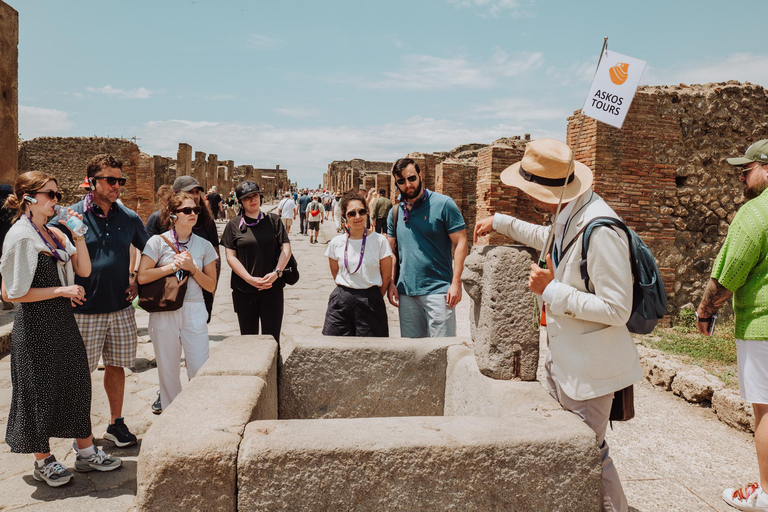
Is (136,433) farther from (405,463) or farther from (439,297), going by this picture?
(405,463)

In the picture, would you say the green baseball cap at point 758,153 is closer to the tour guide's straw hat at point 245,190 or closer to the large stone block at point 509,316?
the large stone block at point 509,316

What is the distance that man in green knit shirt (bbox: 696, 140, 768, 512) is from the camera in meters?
2.49

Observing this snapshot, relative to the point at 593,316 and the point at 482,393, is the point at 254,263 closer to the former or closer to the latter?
the point at 482,393

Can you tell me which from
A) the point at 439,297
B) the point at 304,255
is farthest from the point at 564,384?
the point at 304,255

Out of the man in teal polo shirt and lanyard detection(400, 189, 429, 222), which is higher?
lanyard detection(400, 189, 429, 222)

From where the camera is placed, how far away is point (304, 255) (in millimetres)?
13406

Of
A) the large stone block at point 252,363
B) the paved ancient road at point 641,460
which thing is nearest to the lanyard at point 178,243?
the large stone block at point 252,363

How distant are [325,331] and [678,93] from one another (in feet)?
19.7

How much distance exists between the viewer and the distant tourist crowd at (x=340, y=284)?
2025 mm

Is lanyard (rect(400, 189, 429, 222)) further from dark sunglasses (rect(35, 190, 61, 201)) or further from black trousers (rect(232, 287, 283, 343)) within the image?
dark sunglasses (rect(35, 190, 61, 201))

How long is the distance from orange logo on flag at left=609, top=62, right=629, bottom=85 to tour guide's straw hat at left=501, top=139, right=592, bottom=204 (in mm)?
325

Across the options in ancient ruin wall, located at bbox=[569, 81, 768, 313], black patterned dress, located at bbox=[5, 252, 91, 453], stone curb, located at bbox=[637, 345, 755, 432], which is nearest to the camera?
black patterned dress, located at bbox=[5, 252, 91, 453]

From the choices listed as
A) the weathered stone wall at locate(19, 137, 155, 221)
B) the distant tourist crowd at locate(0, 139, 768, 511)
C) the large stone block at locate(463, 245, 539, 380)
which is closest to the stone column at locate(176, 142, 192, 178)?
the weathered stone wall at locate(19, 137, 155, 221)

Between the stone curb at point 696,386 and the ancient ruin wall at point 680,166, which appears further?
the ancient ruin wall at point 680,166
